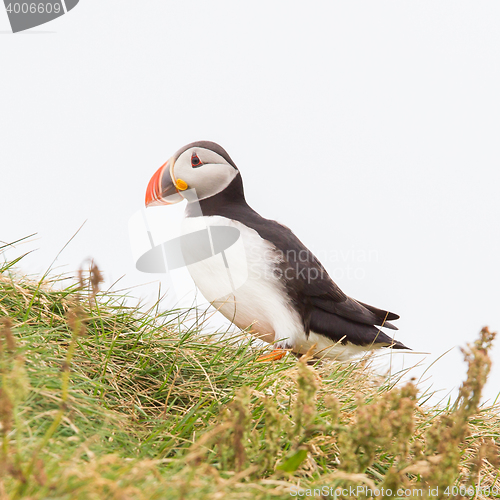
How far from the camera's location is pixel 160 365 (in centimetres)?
315

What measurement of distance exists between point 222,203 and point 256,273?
0.66m

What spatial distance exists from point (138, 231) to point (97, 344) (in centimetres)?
146

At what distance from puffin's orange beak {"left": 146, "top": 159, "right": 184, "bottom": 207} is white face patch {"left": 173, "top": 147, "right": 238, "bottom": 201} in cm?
6

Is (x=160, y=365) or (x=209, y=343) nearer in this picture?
(x=160, y=365)

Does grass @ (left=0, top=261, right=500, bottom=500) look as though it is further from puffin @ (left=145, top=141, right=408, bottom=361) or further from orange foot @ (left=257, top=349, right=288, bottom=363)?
puffin @ (left=145, top=141, right=408, bottom=361)

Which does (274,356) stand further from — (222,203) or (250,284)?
(222,203)

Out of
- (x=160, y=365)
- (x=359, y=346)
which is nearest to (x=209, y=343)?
(x=160, y=365)

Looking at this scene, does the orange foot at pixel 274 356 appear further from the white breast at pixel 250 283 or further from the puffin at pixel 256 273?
the white breast at pixel 250 283

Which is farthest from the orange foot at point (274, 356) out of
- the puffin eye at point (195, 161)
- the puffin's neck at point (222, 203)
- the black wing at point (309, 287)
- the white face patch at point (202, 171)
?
the puffin eye at point (195, 161)

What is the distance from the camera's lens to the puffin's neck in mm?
4219

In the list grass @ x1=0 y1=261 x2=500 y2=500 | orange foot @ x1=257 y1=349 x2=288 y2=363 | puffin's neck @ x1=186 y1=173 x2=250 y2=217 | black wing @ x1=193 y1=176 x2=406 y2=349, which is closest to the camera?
grass @ x1=0 y1=261 x2=500 y2=500

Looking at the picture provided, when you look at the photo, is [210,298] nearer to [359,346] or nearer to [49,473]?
[359,346]

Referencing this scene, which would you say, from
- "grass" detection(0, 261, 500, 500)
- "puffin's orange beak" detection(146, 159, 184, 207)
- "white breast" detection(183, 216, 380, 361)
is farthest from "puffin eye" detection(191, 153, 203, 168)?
"grass" detection(0, 261, 500, 500)

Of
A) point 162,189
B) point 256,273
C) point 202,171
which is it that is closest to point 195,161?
point 202,171
